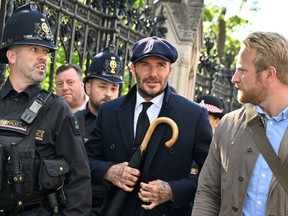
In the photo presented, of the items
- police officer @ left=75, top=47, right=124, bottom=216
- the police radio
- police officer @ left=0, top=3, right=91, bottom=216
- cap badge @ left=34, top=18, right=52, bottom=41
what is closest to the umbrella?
police officer @ left=0, top=3, right=91, bottom=216

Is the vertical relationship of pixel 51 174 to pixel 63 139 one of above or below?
below

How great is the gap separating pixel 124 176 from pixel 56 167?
1.84 feet

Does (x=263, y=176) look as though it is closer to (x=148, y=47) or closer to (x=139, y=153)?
(x=139, y=153)

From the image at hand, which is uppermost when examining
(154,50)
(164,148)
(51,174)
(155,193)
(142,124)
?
(154,50)

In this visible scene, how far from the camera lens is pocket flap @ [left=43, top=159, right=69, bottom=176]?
12.8 ft

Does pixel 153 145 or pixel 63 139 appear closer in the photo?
pixel 63 139

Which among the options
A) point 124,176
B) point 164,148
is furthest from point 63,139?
point 164,148

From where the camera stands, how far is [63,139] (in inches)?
160

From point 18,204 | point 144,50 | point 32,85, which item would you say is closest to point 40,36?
point 32,85

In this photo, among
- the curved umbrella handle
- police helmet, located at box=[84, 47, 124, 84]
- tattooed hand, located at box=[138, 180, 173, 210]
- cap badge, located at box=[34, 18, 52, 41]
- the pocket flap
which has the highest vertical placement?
cap badge, located at box=[34, 18, 52, 41]

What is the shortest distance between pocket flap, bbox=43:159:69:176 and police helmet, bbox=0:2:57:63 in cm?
72

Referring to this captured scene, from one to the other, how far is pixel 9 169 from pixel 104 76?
2.20m

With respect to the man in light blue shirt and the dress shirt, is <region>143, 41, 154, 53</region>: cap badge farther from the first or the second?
the man in light blue shirt

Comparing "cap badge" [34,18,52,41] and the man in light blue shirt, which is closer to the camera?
the man in light blue shirt
